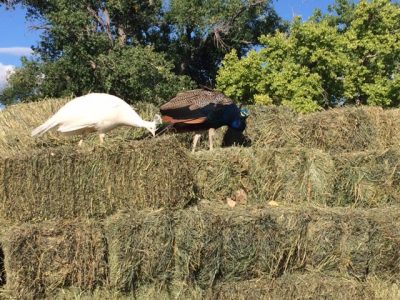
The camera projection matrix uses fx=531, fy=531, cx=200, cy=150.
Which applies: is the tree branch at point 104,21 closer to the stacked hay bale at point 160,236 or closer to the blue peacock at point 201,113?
the blue peacock at point 201,113

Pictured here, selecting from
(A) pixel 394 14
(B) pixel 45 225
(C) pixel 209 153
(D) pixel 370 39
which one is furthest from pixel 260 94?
(B) pixel 45 225

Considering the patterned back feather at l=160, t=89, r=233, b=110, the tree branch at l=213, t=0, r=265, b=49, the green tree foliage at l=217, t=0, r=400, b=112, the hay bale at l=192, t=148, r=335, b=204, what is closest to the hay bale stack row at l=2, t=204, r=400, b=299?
the hay bale at l=192, t=148, r=335, b=204

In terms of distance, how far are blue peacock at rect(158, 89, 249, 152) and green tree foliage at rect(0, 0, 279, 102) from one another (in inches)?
487

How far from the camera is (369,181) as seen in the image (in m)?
6.70

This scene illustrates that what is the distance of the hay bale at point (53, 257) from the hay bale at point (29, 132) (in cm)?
249

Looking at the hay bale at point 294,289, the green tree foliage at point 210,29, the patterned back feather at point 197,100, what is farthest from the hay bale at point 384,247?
the green tree foliage at point 210,29

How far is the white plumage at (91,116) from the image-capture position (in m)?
6.17

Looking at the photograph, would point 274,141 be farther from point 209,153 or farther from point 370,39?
point 370,39

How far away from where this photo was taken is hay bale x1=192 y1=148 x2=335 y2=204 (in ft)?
20.4

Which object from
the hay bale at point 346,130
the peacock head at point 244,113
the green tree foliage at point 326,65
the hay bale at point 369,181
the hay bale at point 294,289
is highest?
the green tree foliage at point 326,65

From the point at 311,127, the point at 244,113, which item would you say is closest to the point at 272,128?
the point at 311,127

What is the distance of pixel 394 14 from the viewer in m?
26.1

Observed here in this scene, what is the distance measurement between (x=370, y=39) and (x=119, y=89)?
12976 millimetres

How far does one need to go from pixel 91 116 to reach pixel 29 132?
1.87 metres
